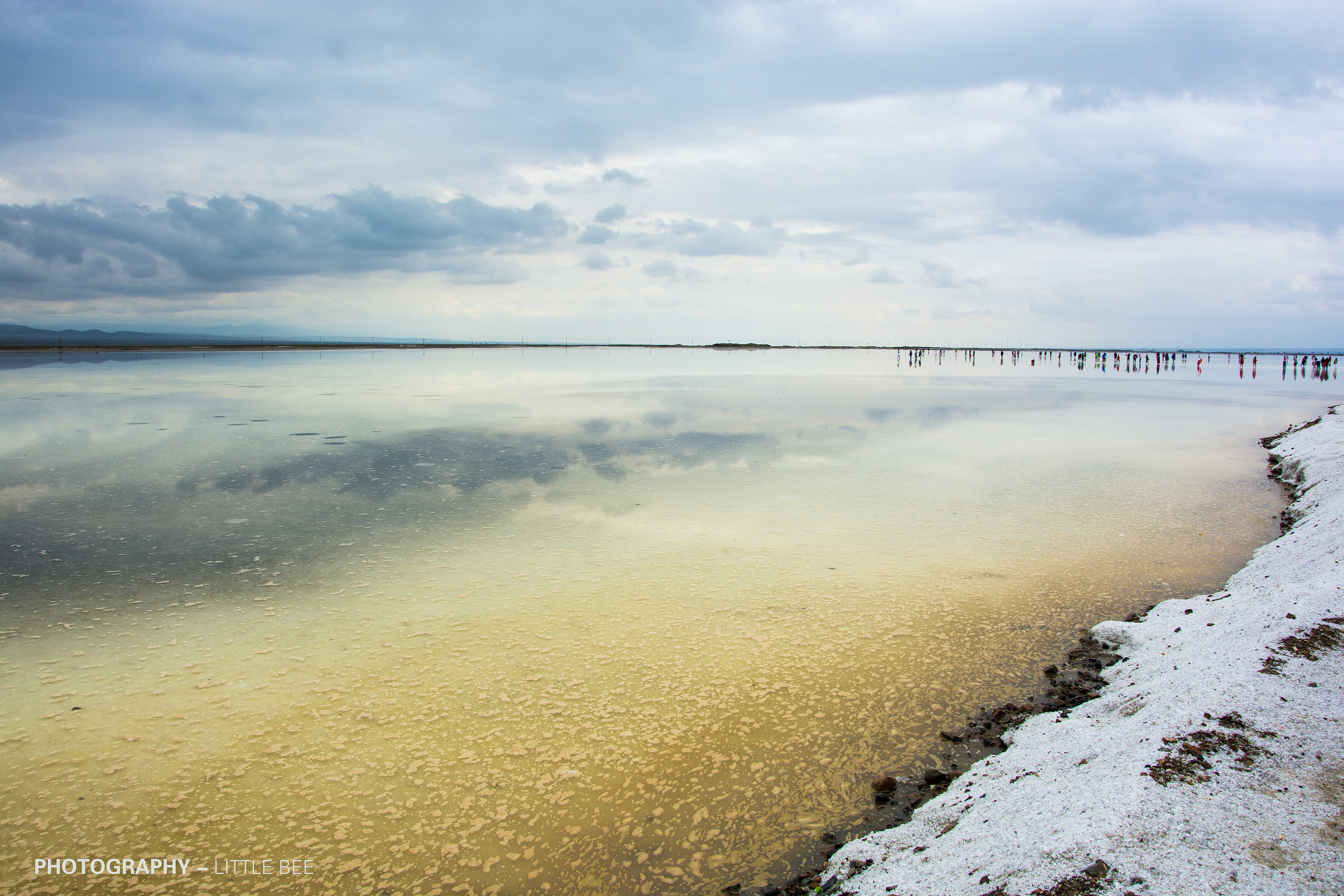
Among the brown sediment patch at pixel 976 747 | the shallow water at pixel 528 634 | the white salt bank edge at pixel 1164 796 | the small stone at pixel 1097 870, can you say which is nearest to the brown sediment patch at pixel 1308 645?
the white salt bank edge at pixel 1164 796

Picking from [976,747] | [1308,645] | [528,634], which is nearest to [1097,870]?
[976,747]

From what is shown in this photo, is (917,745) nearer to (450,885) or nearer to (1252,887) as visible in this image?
(1252,887)

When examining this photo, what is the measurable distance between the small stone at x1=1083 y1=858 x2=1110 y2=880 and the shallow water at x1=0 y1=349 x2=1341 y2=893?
155 centimetres

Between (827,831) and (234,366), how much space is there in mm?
76433

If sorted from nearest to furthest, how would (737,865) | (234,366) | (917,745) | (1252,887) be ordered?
(1252,887) → (737,865) → (917,745) → (234,366)

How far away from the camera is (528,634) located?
21.8 feet

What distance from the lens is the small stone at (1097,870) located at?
2980 millimetres

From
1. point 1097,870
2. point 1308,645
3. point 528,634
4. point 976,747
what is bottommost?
point 976,747

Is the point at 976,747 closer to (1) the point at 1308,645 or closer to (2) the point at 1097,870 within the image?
(2) the point at 1097,870

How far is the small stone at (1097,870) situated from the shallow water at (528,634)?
5.07ft

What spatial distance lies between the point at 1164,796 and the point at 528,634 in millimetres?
5073

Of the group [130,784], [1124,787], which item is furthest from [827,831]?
[130,784]

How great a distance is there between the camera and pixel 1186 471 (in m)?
15.5

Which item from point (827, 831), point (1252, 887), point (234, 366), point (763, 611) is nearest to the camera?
point (1252, 887)
